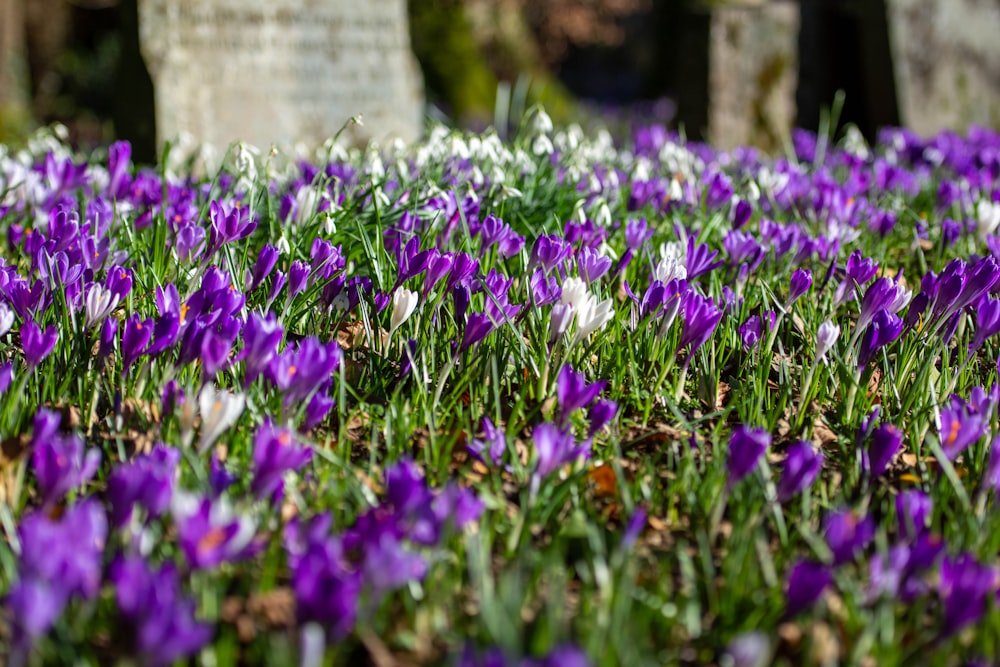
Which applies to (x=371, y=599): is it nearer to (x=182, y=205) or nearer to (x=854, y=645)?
(x=854, y=645)

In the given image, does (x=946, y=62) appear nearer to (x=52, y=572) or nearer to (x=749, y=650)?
(x=749, y=650)

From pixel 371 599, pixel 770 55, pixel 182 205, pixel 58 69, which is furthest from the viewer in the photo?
pixel 58 69

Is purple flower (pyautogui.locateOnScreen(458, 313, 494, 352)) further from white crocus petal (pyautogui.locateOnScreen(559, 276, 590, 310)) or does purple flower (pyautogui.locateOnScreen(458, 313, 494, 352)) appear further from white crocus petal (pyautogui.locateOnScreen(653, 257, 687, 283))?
white crocus petal (pyautogui.locateOnScreen(653, 257, 687, 283))

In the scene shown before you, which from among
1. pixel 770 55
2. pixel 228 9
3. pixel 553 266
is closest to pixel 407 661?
pixel 553 266

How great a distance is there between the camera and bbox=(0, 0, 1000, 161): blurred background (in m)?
7.21

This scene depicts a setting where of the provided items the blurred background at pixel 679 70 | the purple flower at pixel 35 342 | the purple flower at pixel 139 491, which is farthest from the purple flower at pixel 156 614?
the blurred background at pixel 679 70

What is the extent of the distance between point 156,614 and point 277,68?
15.9ft

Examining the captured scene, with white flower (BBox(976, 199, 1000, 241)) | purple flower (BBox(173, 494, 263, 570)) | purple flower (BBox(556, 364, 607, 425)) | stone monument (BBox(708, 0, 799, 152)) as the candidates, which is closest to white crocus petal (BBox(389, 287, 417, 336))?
purple flower (BBox(556, 364, 607, 425))

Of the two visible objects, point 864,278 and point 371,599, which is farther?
point 864,278

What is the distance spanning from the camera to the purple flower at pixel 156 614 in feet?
3.73

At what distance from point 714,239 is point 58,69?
11673 mm

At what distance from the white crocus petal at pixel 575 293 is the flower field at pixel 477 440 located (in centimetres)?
2

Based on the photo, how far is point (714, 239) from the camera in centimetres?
318

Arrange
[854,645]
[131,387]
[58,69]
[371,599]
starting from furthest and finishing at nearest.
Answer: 1. [58,69]
2. [131,387]
3. [854,645]
4. [371,599]
